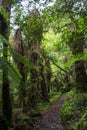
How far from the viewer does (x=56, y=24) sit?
324 inches

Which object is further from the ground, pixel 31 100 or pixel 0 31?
pixel 0 31

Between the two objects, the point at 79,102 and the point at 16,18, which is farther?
the point at 79,102

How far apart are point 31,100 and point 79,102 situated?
500 cm

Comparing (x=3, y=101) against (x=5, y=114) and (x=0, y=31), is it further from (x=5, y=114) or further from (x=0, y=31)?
(x=0, y=31)

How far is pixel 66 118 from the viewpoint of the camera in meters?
9.78

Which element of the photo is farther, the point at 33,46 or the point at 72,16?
the point at 33,46

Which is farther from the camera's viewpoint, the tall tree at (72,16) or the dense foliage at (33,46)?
the tall tree at (72,16)

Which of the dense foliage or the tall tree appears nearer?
the dense foliage

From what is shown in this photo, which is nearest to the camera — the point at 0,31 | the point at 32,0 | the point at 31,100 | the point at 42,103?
the point at 32,0

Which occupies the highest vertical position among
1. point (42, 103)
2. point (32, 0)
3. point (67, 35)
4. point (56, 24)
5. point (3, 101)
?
point (32, 0)

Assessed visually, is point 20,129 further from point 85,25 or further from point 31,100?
point 85,25

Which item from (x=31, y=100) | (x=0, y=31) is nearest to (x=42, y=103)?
(x=31, y=100)

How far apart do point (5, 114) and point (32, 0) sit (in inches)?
177

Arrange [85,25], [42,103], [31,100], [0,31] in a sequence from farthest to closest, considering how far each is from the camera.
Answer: [42,103], [31,100], [0,31], [85,25]
